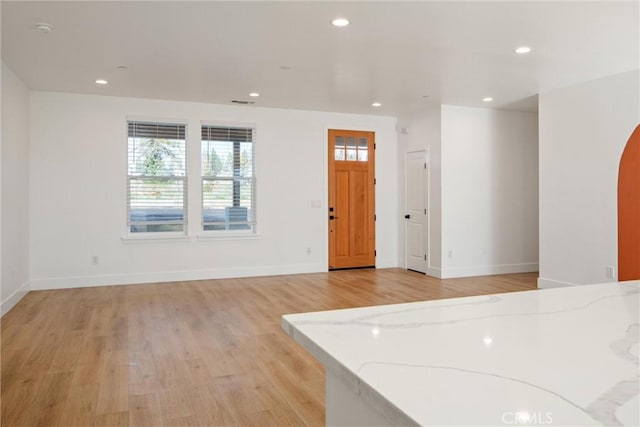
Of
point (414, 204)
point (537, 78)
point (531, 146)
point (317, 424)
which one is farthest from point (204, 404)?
point (531, 146)

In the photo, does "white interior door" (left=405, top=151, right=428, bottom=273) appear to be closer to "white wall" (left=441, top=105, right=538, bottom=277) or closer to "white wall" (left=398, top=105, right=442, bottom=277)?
"white wall" (left=398, top=105, right=442, bottom=277)

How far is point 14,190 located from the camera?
5.29m

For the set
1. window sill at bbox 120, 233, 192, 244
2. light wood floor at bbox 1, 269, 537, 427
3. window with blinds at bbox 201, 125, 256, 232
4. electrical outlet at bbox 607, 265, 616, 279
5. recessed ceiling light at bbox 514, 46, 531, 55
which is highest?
recessed ceiling light at bbox 514, 46, 531, 55

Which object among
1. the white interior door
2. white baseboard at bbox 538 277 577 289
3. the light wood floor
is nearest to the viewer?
the light wood floor

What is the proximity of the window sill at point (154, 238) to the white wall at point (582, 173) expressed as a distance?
510cm

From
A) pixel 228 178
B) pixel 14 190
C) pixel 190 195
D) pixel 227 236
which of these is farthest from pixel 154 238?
pixel 14 190

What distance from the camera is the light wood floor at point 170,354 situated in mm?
2617

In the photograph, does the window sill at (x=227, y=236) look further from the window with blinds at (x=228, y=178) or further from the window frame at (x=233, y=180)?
the window with blinds at (x=228, y=178)

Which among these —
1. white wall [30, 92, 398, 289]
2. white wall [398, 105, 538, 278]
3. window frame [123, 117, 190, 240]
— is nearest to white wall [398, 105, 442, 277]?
white wall [398, 105, 538, 278]

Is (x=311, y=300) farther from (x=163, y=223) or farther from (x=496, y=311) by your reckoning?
(x=496, y=311)

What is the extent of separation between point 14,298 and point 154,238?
74.1 inches

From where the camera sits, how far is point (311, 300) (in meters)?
5.51

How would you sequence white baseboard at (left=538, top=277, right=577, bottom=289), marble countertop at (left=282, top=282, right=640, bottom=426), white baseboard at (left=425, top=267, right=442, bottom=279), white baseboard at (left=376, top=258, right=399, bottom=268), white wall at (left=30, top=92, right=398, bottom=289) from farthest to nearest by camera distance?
1. white baseboard at (left=376, top=258, right=399, bottom=268)
2. white baseboard at (left=425, top=267, right=442, bottom=279)
3. white wall at (left=30, top=92, right=398, bottom=289)
4. white baseboard at (left=538, top=277, right=577, bottom=289)
5. marble countertop at (left=282, top=282, right=640, bottom=426)

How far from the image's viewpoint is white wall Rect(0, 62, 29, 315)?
16.0ft
